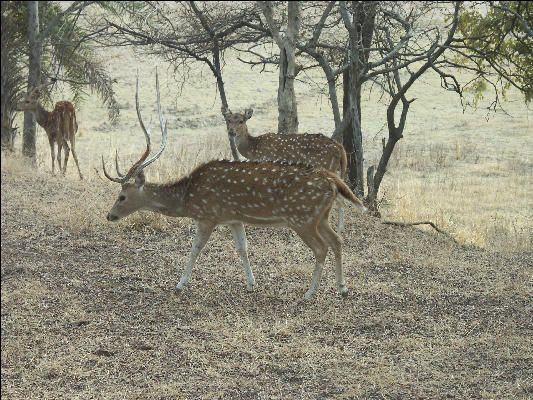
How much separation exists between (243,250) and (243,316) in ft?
3.39

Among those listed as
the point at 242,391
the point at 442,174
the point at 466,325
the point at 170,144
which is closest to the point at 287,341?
the point at 242,391

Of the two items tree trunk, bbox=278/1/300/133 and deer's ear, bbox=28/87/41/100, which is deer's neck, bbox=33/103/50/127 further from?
tree trunk, bbox=278/1/300/133

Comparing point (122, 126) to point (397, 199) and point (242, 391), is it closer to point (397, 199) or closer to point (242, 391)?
point (397, 199)

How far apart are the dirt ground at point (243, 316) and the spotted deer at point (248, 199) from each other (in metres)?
0.57

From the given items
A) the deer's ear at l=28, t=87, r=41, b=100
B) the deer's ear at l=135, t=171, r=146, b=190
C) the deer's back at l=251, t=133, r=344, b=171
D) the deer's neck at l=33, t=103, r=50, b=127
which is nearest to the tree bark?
the deer's back at l=251, t=133, r=344, b=171

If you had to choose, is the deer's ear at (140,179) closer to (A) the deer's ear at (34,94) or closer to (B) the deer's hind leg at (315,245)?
(B) the deer's hind leg at (315,245)

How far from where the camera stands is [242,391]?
5.14 m

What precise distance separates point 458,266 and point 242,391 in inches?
174

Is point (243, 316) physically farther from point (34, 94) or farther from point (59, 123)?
point (59, 123)

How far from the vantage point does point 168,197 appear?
762cm

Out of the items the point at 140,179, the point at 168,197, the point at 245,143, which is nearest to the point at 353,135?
the point at 245,143

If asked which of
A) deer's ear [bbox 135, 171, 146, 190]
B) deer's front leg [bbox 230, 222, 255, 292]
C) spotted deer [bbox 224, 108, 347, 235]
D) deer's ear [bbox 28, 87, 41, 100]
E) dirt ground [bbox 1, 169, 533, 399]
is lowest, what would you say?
dirt ground [bbox 1, 169, 533, 399]

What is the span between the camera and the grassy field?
17.4 ft

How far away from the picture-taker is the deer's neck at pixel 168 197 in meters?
7.58
